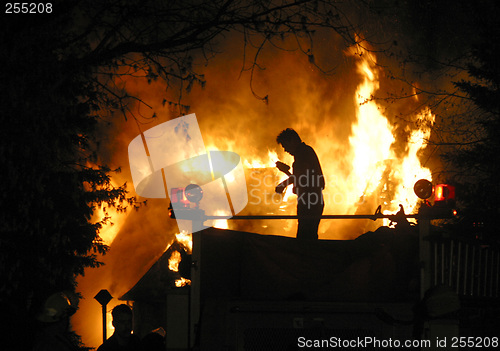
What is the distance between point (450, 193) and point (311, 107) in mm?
18402

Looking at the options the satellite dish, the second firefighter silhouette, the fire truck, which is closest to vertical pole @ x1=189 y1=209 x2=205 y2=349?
the fire truck

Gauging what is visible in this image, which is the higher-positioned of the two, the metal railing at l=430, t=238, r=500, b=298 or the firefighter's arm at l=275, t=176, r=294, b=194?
the firefighter's arm at l=275, t=176, r=294, b=194

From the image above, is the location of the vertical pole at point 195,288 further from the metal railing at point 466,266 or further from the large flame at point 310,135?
the large flame at point 310,135

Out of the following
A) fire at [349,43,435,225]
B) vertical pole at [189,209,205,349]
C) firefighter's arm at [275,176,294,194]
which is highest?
→ fire at [349,43,435,225]

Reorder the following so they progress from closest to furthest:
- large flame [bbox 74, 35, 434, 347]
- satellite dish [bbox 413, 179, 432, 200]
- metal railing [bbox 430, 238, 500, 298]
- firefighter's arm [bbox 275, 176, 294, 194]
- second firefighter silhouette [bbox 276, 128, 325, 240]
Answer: metal railing [bbox 430, 238, 500, 298] → satellite dish [bbox 413, 179, 432, 200] → firefighter's arm [bbox 275, 176, 294, 194] → second firefighter silhouette [bbox 276, 128, 325, 240] → large flame [bbox 74, 35, 434, 347]

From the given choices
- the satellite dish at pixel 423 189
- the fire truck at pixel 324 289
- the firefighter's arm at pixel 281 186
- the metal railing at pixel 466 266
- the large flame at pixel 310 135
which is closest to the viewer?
the fire truck at pixel 324 289

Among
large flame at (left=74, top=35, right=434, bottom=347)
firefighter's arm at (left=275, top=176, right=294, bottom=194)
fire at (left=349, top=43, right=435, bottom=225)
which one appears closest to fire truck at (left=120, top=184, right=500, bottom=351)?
firefighter's arm at (left=275, top=176, right=294, bottom=194)

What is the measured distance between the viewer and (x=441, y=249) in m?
5.08

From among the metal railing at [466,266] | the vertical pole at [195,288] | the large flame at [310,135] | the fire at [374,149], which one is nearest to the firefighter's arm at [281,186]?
the vertical pole at [195,288]

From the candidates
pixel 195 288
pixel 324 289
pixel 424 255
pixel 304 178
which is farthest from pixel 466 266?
pixel 195 288

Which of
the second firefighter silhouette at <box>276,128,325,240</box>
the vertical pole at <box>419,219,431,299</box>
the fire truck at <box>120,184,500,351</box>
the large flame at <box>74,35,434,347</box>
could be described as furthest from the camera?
the large flame at <box>74,35,434,347</box>

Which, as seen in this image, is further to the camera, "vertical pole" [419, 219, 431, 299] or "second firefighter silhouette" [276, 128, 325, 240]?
"second firefighter silhouette" [276, 128, 325, 240]

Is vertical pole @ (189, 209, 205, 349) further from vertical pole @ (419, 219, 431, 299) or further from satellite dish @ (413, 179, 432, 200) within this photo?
satellite dish @ (413, 179, 432, 200)

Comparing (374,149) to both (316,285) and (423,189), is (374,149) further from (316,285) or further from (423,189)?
(316,285)
